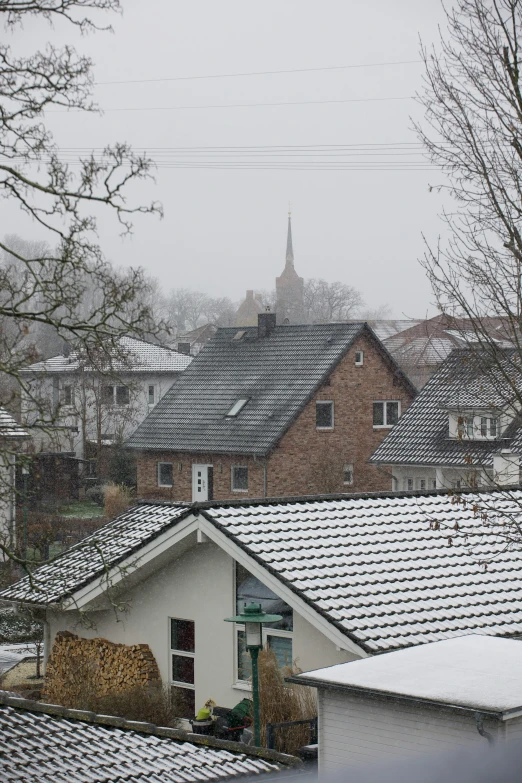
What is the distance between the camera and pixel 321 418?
126 ft

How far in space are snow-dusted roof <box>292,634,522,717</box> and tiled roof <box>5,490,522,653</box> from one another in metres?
1.44

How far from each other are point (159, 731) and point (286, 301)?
108778 millimetres

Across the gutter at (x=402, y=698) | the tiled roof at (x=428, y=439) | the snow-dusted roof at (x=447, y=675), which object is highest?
the tiled roof at (x=428, y=439)

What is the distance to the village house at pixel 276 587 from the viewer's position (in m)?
12.6

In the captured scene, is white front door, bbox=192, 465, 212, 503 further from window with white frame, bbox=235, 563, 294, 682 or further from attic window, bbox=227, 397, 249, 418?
window with white frame, bbox=235, 563, 294, 682

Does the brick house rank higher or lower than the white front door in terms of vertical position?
higher

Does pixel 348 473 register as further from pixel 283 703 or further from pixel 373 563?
pixel 283 703

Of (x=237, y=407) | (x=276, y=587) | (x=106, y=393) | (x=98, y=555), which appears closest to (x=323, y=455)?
(x=237, y=407)

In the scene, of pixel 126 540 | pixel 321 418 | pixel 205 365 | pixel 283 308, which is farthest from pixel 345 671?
pixel 283 308

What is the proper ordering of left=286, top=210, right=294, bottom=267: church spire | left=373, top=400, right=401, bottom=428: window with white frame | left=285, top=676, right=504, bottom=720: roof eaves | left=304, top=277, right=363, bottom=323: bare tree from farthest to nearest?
left=286, top=210, right=294, bottom=267: church spire < left=304, top=277, right=363, bottom=323: bare tree < left=373, top=400, right=401, bottom=428: window with white frame < left=285, top=676, right=504, bottom=720: roof eaves

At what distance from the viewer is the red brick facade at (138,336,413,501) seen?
36812 millimetres

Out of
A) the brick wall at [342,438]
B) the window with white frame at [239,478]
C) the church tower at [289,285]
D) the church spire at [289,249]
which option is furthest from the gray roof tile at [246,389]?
the church spire at [289,249]

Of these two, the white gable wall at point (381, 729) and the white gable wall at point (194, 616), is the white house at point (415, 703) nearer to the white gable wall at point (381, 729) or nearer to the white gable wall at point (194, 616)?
the white gable wall at point (381, 729)

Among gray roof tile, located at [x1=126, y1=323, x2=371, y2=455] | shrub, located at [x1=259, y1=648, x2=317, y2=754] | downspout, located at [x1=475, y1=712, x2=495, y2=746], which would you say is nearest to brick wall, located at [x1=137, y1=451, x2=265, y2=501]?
gray roof tile, located at [x1=126, y1=323, x2=371, y2=455]
